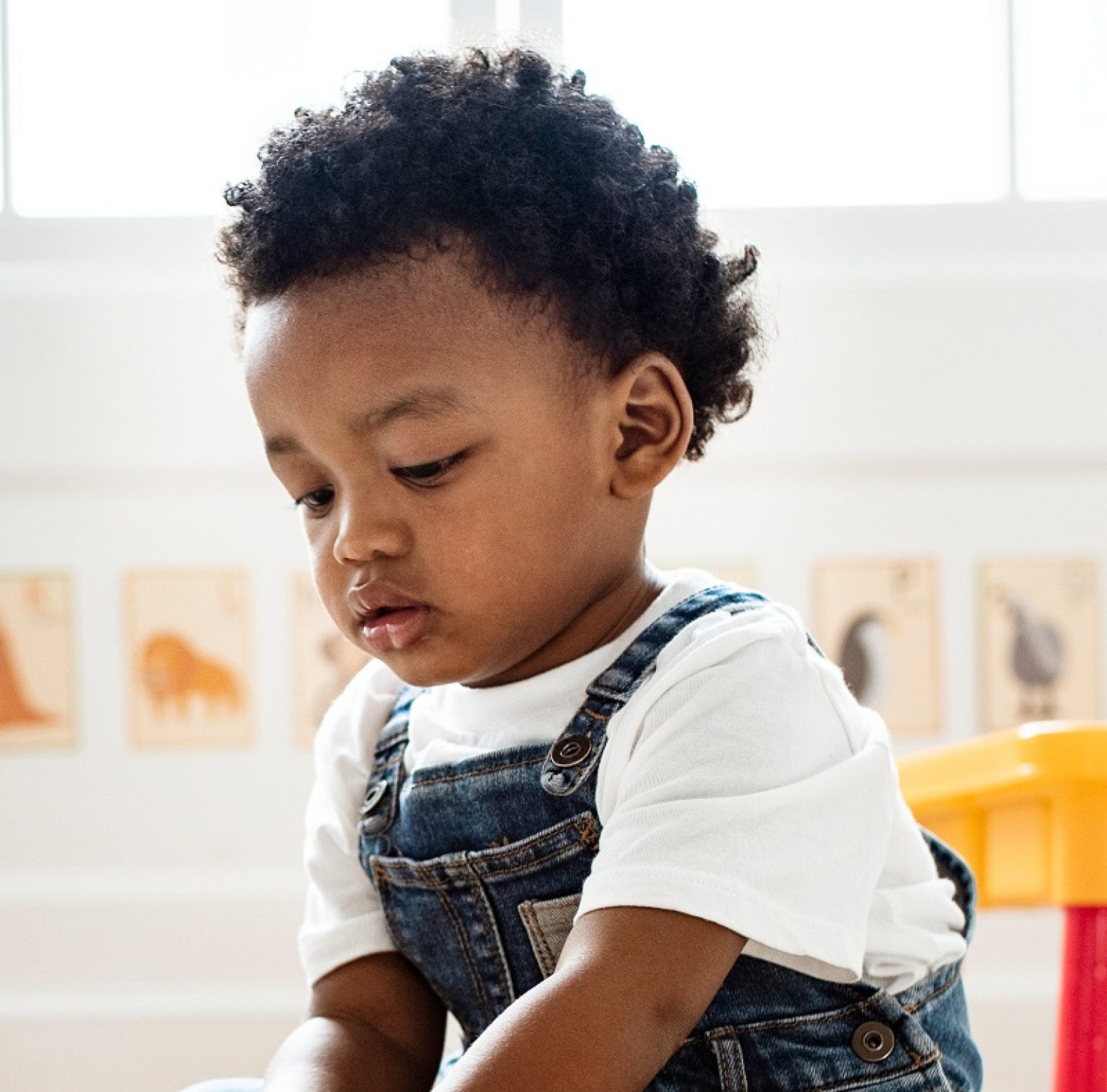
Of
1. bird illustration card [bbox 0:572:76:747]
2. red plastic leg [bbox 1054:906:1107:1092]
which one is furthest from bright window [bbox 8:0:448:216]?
red plastic leg [bbox 1054:906:1107:1092]

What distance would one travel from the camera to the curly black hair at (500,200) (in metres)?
0.59

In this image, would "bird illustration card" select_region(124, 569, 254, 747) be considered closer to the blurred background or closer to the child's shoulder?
the blurred background

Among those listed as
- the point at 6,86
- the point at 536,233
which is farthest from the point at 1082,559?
the point at 6,86

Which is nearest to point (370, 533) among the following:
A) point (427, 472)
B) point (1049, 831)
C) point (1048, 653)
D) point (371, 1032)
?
point (427, 472)

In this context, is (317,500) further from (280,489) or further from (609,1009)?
(280,489)

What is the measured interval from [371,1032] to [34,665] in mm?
590

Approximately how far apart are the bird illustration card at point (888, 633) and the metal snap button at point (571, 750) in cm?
58

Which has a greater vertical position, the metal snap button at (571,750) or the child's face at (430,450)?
the child's face at (430,450)

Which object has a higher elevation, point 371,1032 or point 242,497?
point 242,497

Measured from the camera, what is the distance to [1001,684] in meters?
1.15

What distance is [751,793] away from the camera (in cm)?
55

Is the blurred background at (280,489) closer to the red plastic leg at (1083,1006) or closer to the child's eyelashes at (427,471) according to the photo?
the red plastic leg at (1083,1006)

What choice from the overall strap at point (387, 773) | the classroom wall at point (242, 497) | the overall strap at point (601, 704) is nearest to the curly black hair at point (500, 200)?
the overall strap at point (601, 704)

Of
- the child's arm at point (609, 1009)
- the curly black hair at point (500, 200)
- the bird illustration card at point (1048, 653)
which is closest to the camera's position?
the child's arm at point (609, 1009)
